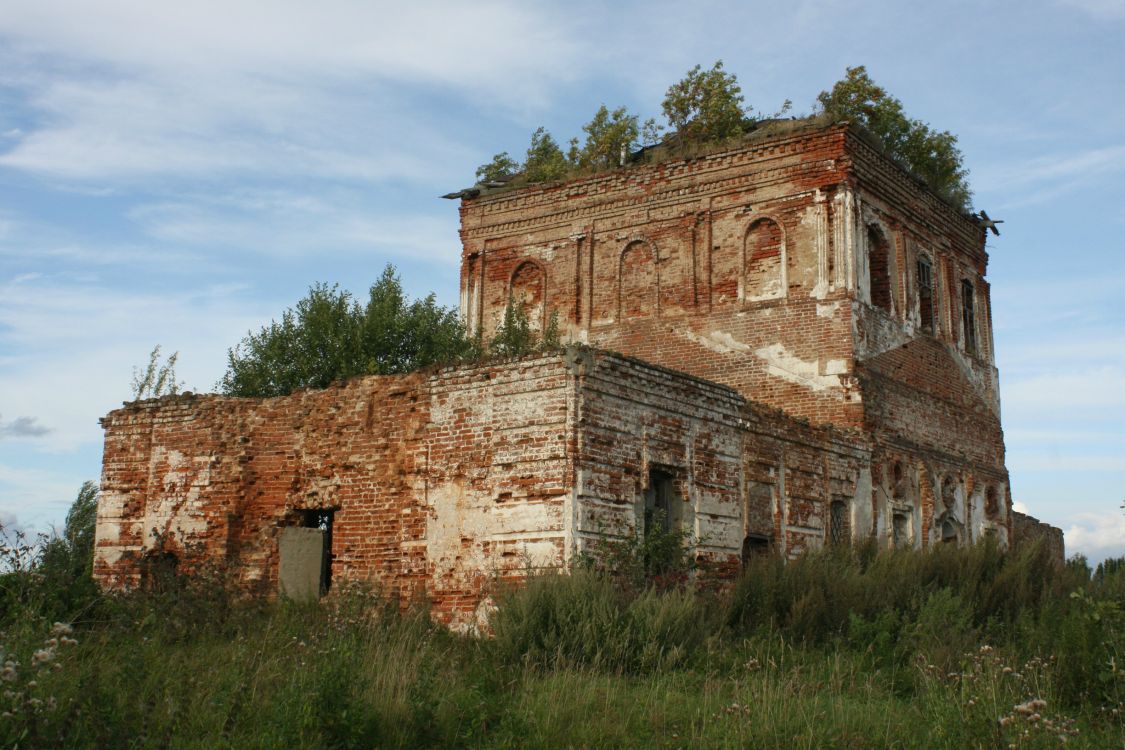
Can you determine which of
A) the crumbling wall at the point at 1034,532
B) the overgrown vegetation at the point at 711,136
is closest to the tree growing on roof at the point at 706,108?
the overgrown vegetation at the point at 711,136

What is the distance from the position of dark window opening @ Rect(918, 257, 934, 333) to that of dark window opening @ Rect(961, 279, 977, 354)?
158cm

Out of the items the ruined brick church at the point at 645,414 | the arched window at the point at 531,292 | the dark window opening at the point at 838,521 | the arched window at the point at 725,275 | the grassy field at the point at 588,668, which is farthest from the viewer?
the arched window at the point at 531,292

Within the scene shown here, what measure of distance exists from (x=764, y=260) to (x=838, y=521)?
5.85 meters

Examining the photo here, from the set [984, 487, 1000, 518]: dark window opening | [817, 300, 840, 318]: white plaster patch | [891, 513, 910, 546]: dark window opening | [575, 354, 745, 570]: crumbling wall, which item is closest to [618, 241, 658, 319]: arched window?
[817, 300, 840, 318]: white plaster patch

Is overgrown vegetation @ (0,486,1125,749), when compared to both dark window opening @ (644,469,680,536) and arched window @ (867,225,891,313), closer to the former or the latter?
dark window opening @ (644,469,680,536)

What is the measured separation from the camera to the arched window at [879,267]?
70.8 feet

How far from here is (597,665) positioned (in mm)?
9430

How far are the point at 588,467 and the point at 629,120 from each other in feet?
49.6

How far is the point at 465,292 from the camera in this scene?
2484 centimetres

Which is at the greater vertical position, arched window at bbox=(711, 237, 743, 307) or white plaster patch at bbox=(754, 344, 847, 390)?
arched window at bbox=(711, 237, 743, 307)

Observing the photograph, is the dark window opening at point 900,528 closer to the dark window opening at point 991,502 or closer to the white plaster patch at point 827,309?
the white plaster patch at point 827,309

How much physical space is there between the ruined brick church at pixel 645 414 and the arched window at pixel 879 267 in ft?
0.19

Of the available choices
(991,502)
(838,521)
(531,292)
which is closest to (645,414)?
(838,521)

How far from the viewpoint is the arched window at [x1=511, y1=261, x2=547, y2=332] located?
2370 centimetres
